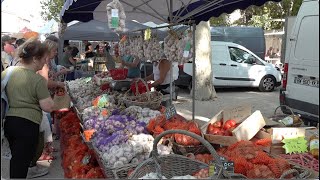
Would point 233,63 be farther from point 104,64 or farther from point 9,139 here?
point 9,139

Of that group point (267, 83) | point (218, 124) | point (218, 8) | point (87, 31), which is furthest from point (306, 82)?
point (87, 31)

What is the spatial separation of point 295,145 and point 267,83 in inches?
388

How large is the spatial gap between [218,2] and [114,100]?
78.1 inches

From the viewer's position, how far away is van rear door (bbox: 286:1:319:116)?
6012 millimetres

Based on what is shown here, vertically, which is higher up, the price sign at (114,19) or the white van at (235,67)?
the price sign at (114,19)

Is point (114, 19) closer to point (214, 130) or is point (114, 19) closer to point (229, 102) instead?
point (214, 130)

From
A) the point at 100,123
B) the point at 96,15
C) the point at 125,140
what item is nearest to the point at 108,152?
the point at 125,140

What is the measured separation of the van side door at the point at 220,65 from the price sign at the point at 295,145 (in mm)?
8976

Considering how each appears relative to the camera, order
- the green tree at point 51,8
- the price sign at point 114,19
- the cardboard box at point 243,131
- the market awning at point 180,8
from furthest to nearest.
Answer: the green tree at point 51,8, the market awning at point 180,8, the cardboard box at point 243,131, the price sign at point 114,19

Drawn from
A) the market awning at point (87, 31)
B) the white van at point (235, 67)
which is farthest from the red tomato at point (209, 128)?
the market awning at point (87, 31)

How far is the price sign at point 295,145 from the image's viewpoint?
3182mm

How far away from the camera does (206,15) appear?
18.9 ft

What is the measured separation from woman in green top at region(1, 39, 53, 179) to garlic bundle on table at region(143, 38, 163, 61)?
7.20ft

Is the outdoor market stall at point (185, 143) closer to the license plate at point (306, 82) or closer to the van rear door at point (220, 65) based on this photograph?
the license plate at point (306, 82)
